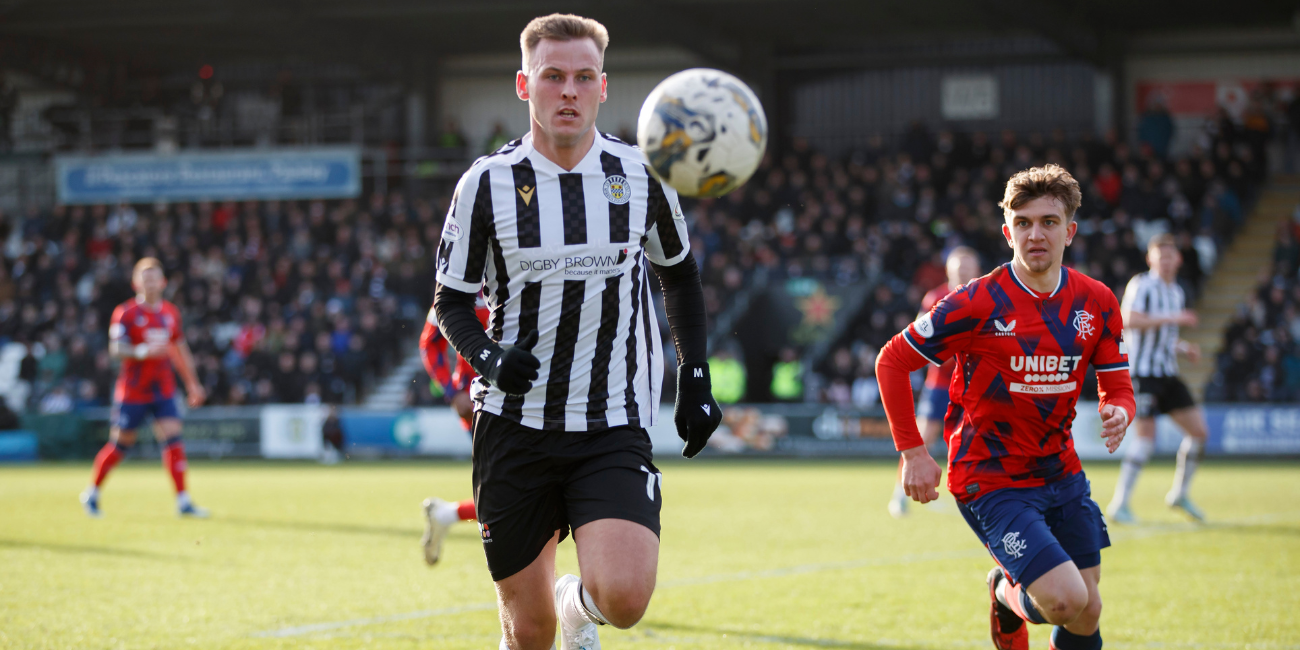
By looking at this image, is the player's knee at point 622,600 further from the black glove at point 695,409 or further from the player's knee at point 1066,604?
the player's knee at point 1066,604

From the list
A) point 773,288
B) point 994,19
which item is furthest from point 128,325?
point 994,19

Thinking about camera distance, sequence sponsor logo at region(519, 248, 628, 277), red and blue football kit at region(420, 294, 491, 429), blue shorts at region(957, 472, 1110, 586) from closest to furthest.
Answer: sponsor logo at region(519, 248, 628, 277)
blue shorts at region(957, 472, 1110, 586)
red and blue football kit at region(420, 294, 491, 429)

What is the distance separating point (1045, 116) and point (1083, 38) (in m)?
2.15

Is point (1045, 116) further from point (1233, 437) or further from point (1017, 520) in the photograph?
point (1017, 520)

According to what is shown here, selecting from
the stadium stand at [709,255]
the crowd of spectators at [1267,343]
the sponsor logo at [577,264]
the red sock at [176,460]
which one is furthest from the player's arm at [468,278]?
the crowd of spectators at [1267,343]

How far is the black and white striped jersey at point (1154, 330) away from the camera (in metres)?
10.9

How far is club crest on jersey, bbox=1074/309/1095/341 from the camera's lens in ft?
15.8

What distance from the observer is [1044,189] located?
4793 millimetres

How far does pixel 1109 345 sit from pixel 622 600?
2228mm

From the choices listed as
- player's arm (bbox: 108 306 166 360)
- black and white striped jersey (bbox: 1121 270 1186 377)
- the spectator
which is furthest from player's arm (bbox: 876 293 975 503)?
the spectator

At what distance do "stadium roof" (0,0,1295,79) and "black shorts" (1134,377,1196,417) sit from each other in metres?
14.1

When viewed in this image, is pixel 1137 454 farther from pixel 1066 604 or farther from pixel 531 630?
pixel 531 630

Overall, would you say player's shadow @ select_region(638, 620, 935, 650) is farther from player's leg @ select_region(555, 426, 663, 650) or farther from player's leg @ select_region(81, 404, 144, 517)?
player's leg @ select_region(81, 404, 144, 517)

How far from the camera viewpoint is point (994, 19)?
83.9 feet
